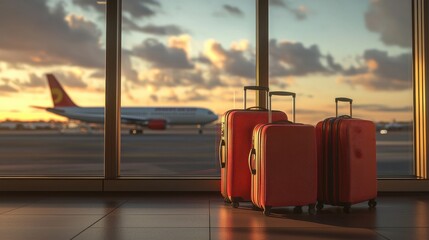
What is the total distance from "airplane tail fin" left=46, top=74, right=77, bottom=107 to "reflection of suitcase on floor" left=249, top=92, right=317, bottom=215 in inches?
1416

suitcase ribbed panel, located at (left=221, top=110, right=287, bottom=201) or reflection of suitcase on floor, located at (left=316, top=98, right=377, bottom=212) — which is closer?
reflection of suitcase on floor, located at (left=316, top=98, right=377, bottom=212)

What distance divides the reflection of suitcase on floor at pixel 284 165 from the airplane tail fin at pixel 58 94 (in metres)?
36.0

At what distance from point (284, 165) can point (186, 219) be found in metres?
0.91

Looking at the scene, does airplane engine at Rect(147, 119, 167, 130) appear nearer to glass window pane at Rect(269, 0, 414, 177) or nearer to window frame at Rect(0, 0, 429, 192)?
glass window pane at Rect(269, 0, 414, 177)

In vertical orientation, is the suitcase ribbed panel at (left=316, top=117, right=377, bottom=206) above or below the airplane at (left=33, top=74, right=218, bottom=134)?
below

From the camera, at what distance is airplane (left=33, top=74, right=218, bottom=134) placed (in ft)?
97.3

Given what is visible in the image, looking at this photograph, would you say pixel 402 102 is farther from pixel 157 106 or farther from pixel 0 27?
pixel 157 106

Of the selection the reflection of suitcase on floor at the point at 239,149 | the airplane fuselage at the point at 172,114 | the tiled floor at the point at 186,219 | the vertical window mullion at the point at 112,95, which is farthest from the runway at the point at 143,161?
the airplane fuselage at the point at 172,114

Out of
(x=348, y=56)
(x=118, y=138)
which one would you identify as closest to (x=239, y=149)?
(x=118, y=138)

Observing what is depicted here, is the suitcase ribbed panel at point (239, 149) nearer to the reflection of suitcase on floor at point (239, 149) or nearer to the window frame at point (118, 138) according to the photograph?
the reflection of suitcase on floor at point (239, 149)

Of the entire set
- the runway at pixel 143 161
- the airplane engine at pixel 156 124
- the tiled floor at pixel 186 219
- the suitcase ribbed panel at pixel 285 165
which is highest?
the airplane engine at pixel 156 124

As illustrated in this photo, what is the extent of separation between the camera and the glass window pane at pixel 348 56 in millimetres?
5094

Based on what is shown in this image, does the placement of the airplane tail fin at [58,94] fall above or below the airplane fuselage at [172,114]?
above

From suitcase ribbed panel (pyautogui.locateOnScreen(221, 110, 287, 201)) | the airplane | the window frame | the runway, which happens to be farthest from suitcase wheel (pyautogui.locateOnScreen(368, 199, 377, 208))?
the airplane
